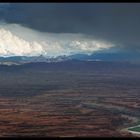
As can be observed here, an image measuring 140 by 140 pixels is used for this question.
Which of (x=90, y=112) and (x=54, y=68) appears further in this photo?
(x=54, y=68)

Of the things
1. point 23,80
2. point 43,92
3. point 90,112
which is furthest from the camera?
point 23,80

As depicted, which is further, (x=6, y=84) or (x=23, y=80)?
(x=23, y=80)

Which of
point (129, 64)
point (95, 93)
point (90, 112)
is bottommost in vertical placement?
point (90, 112)

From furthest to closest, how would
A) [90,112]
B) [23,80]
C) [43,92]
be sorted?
1. [23,80]
2. [43,92]
3. [90,112]

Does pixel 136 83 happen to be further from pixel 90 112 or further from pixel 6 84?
pixel 6 84

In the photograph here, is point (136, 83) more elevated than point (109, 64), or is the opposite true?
point (109, 64)

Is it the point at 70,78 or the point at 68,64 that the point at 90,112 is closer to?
the point at 70,78

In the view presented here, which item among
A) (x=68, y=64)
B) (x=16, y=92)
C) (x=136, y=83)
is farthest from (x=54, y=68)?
(x=136, y=83)

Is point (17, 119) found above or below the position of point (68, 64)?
below

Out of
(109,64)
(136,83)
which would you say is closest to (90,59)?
(109,64)
